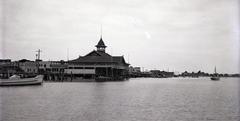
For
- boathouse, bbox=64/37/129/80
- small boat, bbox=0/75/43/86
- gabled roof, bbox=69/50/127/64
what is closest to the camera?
small boat, bbox=0/75/43/86

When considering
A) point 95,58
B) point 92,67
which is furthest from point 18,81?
point 95,58

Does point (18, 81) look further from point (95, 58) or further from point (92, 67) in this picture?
point (95, 58)

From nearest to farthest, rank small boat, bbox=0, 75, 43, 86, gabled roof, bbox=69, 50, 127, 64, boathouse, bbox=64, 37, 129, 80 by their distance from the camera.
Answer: small boat, bbox=0, 75, 43, 86 → boathouse, bbox=64, 37, 129, 80 → gabled roof, bbox=69, 50, 127, 64

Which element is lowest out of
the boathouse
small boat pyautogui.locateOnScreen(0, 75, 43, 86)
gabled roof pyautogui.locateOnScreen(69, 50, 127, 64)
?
small boat pyautogui.locateOnScreen(0, 75, 43, 86)

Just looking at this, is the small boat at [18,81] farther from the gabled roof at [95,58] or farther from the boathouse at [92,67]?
the gabled roof at [95,58]

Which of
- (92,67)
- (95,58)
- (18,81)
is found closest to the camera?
(18,81)

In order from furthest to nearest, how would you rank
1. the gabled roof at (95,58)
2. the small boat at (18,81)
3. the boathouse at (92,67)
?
the gabled roof at (95,58) < the boathouse at (92,67) < the small boat at (18,81)

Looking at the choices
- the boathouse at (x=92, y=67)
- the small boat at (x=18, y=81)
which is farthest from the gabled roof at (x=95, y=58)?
the small boat at (x=18, y=81)

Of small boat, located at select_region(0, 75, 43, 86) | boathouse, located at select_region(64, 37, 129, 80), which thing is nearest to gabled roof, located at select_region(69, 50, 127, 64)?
boathouse, located at select_region(64, 37, 129, 80)

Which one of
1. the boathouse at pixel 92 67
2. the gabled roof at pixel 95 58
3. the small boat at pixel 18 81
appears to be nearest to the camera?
the small boat at pixel 18 81

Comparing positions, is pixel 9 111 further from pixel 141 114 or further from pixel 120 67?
pixel 120 67

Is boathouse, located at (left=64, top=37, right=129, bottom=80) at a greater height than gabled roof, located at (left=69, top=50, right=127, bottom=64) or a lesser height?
lesser

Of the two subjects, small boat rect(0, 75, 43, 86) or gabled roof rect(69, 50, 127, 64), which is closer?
small boat rect(0, 75, 43, 86)

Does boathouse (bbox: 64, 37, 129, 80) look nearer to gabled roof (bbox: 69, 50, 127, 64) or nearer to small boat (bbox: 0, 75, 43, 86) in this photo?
gabled roof (bbox: 69, 50, 127, 64)
